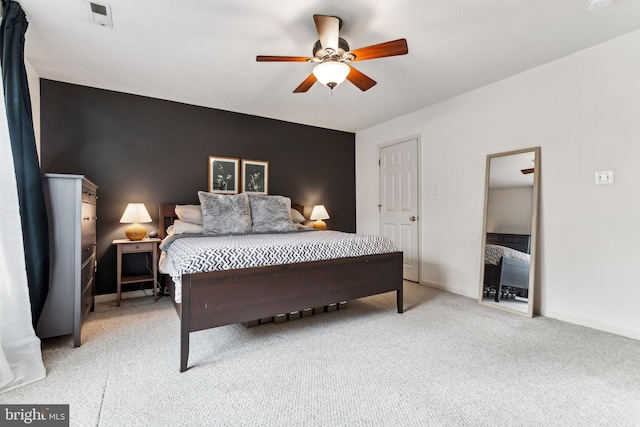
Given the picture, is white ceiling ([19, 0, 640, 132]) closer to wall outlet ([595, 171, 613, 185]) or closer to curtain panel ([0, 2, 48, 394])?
curtain panel ([0, 2, 48, 394])

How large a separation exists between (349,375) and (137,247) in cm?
267

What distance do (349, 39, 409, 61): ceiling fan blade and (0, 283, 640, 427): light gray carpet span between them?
83.7 inches

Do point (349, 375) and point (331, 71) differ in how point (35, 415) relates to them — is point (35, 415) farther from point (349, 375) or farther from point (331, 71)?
point (331, 71)

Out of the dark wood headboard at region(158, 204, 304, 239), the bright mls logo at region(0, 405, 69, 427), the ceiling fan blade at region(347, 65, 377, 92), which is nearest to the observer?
the bright mls logo at region(0, 405, 69, 427)

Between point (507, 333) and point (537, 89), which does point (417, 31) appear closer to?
point (537, 89)

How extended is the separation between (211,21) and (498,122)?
299cm

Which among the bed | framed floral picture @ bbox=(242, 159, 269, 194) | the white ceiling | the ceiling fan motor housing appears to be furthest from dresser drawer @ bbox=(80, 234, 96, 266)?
the bed

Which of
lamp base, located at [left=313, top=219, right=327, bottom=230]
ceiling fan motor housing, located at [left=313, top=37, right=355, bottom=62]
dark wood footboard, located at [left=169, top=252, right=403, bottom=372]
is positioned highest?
ceiling fan motor housing, located at [left=313, top=37, right=355, bottom=62]

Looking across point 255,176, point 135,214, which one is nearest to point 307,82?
point 255,176

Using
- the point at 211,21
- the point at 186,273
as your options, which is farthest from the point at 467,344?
the point at 211,21

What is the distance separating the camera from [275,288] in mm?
2258

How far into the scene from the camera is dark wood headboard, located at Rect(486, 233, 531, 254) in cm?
299

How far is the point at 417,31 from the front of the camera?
2.31 meters

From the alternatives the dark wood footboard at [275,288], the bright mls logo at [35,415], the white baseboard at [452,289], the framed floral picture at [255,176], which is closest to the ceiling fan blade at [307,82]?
the dark wood footboard at [275,288]
